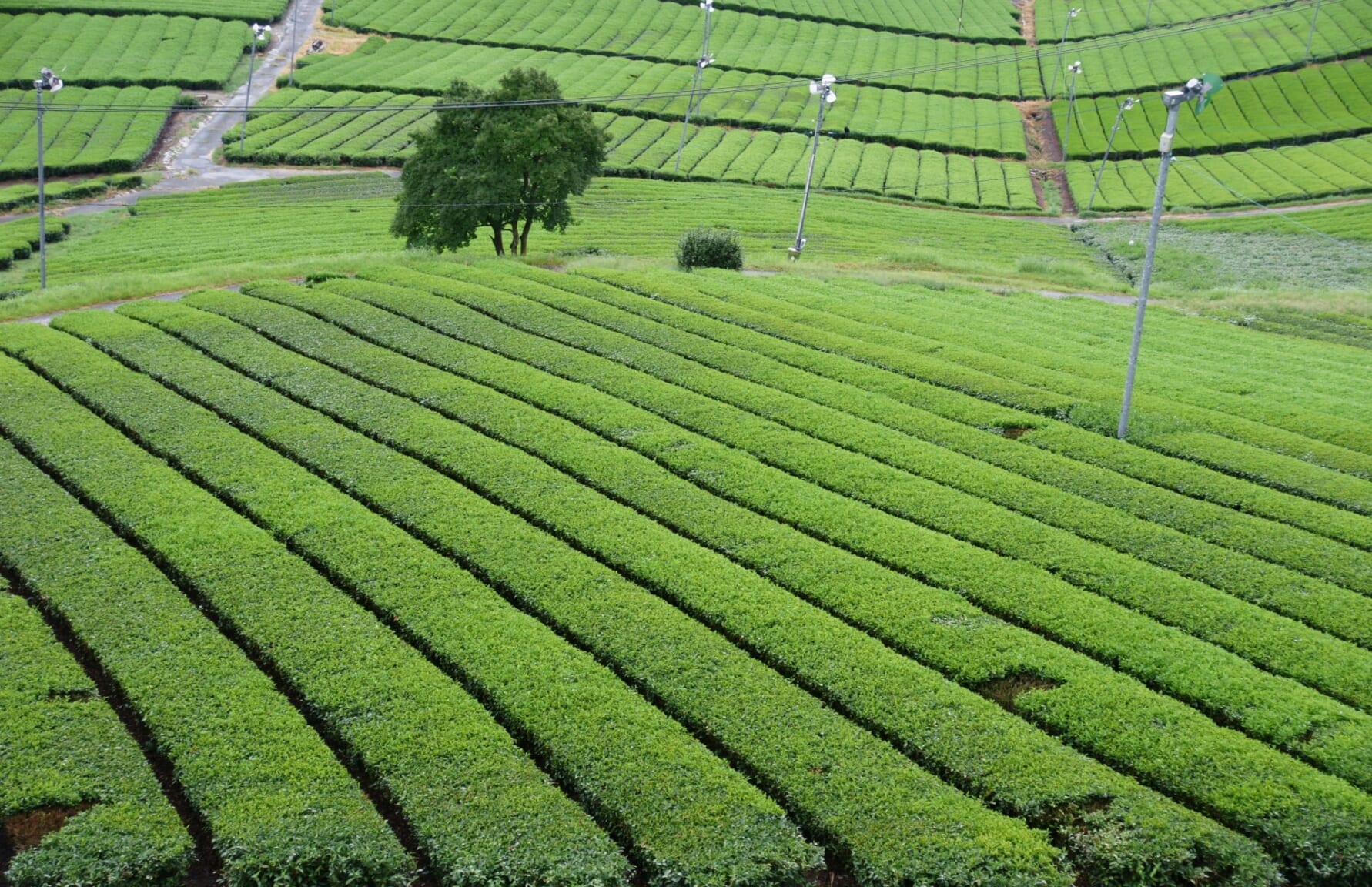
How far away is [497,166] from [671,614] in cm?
3288

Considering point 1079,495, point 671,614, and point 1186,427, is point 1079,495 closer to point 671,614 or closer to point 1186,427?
point 1186,427

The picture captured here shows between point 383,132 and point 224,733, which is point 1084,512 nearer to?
point 224,733

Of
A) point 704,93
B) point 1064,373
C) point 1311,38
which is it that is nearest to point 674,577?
point 1064,373

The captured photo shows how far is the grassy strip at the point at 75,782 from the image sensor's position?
46.7 feet

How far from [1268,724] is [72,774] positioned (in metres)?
17.3

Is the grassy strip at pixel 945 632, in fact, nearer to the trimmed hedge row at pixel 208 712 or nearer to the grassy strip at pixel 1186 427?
the trimmed hedge row at pixel 208 712

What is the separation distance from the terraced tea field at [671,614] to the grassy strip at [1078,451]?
15 centimetres

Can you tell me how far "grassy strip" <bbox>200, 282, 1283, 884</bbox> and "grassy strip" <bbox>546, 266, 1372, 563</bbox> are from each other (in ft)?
24.0

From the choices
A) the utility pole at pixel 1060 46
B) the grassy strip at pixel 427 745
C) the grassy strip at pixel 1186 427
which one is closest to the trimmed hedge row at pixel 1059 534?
the grassy strip at pixel 1186 427

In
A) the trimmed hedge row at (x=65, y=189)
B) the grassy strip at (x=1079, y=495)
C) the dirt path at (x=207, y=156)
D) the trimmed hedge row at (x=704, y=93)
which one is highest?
the trimmed hedge row at (x=704, y=93)

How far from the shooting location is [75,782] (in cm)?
1551

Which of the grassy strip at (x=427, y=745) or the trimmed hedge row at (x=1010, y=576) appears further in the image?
the trimmed hedge row at (x=1010, y=576)

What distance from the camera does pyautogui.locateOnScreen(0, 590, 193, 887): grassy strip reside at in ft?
46.7

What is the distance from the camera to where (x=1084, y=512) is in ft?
80.1
